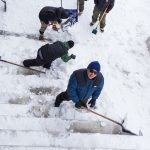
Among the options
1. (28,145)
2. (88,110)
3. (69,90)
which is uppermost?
(69,90)

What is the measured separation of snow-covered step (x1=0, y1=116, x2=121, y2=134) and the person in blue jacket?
0.45m

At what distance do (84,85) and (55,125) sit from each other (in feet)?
3.81

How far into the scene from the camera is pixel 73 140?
7594 mm

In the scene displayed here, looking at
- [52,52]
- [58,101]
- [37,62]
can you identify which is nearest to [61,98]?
[58,101]

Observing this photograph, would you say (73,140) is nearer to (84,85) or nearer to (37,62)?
(84,85)

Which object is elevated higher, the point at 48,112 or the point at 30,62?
the point at 30,62

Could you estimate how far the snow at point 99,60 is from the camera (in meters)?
8.37

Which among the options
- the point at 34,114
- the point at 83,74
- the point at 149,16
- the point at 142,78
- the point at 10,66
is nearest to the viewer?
the point at 83,74

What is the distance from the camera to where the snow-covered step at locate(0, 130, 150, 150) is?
24.0ft

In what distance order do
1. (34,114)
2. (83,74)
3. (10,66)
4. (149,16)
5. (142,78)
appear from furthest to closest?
(149,16) → (142,78) → (10,66) → (34,114) → (83,74)

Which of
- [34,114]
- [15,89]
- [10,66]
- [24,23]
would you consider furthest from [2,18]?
[34,114]

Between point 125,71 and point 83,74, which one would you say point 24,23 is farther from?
point 83,74

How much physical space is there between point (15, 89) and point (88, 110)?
1739 mm

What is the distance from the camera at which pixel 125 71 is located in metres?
9.91
